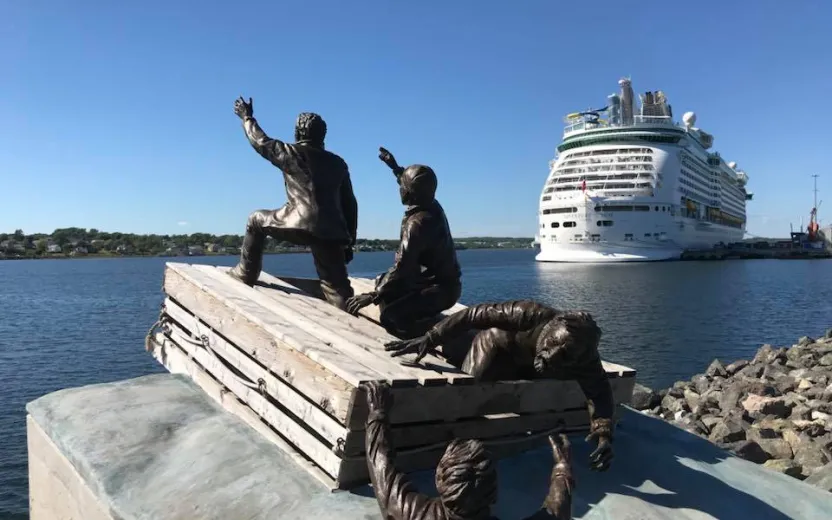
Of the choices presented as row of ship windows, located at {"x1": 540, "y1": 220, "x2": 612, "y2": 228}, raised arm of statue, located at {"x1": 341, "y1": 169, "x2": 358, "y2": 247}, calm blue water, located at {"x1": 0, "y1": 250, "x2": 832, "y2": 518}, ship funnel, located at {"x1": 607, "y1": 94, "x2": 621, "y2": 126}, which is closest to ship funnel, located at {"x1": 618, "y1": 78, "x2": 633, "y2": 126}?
ship funnel, located at {"x1": 607, "y1": 94, "x2": 621, "y2": 126}

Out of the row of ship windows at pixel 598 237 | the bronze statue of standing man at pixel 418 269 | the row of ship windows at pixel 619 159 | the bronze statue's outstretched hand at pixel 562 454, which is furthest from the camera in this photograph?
the row of ship windows at pixel 619 159

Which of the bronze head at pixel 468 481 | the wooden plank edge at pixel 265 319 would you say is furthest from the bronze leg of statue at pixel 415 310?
the bronze head at pixel 468 481

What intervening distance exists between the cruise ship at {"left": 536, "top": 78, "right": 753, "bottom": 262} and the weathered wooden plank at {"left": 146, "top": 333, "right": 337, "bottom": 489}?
204ft

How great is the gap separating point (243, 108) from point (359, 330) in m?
3.21

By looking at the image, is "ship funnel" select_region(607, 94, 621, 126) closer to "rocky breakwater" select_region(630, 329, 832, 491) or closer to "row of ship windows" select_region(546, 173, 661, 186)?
"row of ship windows" select_region(546, 173, 661, 186)

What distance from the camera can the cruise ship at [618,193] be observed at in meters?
66.4

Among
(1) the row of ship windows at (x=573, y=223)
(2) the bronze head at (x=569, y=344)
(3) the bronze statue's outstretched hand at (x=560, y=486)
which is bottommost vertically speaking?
(3) the bronze statue's outstretched hand at (x=560, y=486)

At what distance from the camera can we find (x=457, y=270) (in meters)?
5.29

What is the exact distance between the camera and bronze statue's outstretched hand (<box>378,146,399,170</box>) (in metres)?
5.92

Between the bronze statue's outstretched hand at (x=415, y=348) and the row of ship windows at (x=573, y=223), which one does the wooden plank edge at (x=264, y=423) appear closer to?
the bronze statue's outstretched hand at (x=415, y=348)

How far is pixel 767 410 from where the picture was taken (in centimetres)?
968

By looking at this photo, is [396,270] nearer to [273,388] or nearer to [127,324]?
[273,388]

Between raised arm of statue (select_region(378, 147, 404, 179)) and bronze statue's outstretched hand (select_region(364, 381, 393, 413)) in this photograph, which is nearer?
bronze statue's outstretched hand (select_region(364, 381, 393, 413))

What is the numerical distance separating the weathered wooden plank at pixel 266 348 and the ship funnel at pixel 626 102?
7642 centimetres
